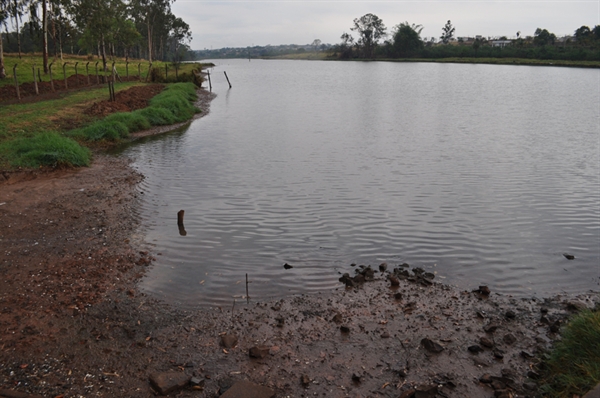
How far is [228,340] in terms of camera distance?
617 centimetres

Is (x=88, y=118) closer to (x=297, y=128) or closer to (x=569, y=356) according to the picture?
(x=297, y=128)

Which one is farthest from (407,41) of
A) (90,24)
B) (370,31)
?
(90,24)

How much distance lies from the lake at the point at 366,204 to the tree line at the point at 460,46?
98825 mm

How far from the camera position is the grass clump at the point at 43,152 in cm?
1448

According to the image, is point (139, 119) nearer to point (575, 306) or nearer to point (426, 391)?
point (575, 306)

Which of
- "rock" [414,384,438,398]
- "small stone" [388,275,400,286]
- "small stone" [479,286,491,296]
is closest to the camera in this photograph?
"rock" [414,384,438,398]

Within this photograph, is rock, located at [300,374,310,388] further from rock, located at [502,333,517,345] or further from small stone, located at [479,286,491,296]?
small stone, located at [479,286,491,296]

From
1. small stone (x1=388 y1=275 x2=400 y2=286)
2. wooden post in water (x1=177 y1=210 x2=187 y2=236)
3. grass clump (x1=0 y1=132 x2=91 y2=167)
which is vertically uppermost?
grass clump (x1=0 y1=132 x2=91 y2=167)

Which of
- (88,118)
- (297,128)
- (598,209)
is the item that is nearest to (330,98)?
(297,128)

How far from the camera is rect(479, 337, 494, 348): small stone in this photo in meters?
6.15

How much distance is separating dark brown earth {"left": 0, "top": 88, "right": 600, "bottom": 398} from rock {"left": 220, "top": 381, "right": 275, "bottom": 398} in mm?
206

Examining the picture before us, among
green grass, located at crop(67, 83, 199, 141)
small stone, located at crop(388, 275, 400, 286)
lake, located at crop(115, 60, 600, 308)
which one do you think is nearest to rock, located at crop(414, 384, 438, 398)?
small stone, located at crop(388, 275, 400, 286)

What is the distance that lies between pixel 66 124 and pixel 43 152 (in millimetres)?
6876

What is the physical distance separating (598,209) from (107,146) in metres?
17.8
